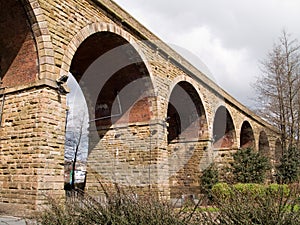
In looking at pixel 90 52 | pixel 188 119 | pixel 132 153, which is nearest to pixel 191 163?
pixel 188 119

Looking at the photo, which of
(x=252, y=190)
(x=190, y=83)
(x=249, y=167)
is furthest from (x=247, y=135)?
(x=252, y=190)

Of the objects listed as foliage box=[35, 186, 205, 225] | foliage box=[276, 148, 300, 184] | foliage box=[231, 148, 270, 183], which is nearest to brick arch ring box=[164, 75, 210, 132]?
foliage box=[231, 148, 270, 183]

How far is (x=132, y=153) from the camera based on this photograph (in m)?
13.2

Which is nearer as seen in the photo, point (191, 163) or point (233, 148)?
point (191, 163)

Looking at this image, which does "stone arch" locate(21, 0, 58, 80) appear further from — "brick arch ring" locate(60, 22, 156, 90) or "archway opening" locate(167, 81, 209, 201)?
"archway opening" locate(167, 81, 209, 201)

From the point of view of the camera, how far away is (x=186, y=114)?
1781 centimetres

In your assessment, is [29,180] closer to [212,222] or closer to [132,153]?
[212,222]

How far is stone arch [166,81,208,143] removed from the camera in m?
16.8

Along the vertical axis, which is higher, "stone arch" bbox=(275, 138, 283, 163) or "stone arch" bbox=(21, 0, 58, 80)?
"stone arch" bbox=(21, 0, 58, 80)

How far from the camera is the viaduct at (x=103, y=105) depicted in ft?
25.3

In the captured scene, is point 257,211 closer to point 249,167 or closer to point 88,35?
point 88,35

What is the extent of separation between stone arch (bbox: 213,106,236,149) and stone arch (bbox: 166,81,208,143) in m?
3.20

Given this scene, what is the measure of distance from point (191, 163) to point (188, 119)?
244 centimetres

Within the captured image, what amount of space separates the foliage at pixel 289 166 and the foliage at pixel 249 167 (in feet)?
9.47
